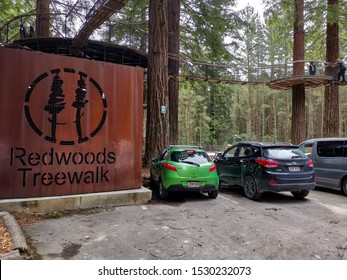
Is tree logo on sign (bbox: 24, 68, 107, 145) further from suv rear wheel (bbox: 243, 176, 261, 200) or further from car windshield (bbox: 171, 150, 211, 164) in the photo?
suv rear wheel (bbox: 243, 176, 261, 200)

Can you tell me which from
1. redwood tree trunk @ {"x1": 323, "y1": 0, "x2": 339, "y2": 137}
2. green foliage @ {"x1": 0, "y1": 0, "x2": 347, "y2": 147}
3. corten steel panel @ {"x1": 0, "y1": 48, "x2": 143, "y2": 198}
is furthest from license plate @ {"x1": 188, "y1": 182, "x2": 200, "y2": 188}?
redwood tree trunk @ {"x1": 323, "y1": 0, "x2": 339, "y2": 137}

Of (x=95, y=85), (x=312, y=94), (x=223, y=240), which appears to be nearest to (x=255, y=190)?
(x=223, y=240)

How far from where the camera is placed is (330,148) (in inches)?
374

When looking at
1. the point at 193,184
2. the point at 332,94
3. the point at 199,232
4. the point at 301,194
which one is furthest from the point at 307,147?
the point at 199,232

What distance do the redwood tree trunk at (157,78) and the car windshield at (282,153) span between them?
12.9ft

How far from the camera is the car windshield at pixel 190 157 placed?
7.77 meters

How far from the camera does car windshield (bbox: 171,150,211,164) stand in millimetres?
7766

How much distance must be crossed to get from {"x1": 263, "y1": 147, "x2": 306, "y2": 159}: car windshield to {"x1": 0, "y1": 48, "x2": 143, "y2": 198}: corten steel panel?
3620mm

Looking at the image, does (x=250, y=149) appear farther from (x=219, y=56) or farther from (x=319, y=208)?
(x=219, y=56)

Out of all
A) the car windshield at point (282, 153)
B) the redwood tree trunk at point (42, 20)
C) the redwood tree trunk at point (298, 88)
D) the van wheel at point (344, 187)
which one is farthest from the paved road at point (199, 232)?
the redwood tree trunk at point (42, 20)

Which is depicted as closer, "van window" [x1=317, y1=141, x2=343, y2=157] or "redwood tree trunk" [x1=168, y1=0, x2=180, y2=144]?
"van window" [x1=317, y1=141, x2=343, y2=157]

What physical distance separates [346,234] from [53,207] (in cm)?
603

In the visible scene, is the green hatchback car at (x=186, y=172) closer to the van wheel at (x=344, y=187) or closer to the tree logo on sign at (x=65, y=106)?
the tree logo on sign at (x=65, y=106)

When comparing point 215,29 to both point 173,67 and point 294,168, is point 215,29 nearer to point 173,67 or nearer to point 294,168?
point 173,67
